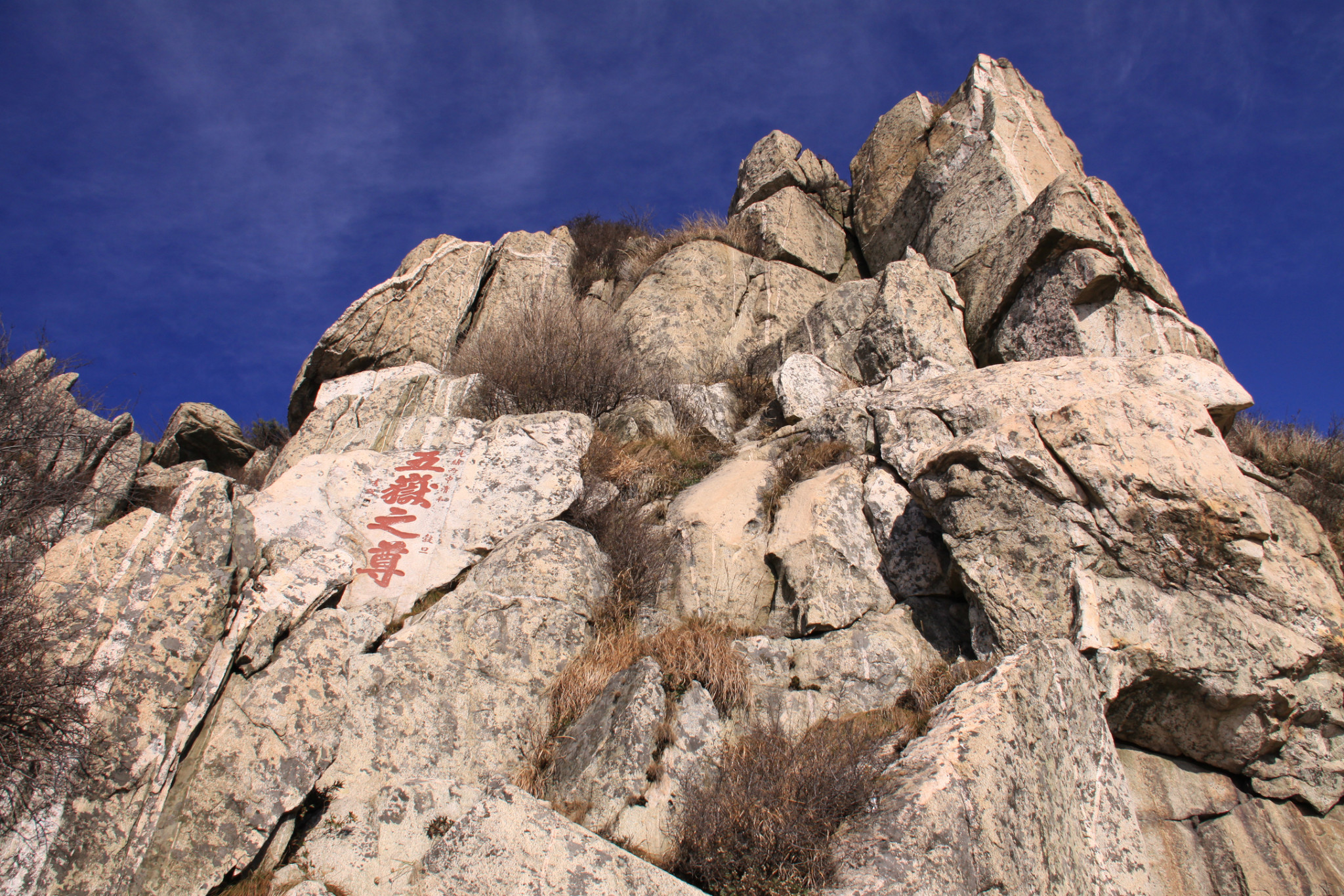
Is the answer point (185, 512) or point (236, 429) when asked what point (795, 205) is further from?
point (185, 512)

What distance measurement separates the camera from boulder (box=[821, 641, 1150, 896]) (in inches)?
134

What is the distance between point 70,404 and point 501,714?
8751 mm

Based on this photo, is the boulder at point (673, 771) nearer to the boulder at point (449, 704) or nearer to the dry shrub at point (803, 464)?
the boulder at point (449, 704)

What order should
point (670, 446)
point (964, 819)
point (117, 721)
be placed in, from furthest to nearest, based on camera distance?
point (670, 446) < point (117, 721) < point (964, 819)

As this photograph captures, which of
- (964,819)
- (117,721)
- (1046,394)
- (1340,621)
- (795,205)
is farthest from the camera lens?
(795,205)

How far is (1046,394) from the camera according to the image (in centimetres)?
648

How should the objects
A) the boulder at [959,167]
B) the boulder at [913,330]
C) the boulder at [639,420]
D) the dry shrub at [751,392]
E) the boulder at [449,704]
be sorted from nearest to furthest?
1. the boulder at [449,704]
2. the boulder at [639,420]
3. the boulder at [913,330]
4. the dry shrub at [751,392]
5. the boulder at [959,167]

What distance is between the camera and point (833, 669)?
5414 millimetres

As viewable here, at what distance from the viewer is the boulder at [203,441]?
39.1 ft

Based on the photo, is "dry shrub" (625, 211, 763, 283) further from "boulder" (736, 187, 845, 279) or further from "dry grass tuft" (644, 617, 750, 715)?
"dry grass tuft" (644, 617, 750, 715)

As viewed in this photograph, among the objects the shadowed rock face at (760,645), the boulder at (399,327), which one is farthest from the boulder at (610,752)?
the boulder at (399,327)

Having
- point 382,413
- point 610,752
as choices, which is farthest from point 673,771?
point 382,413

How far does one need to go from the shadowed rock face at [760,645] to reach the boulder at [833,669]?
0.09 feet

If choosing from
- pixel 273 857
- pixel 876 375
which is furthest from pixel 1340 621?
pixel 273 857
